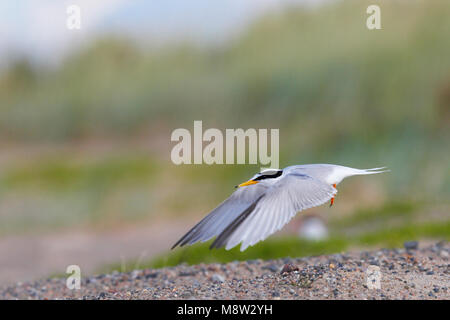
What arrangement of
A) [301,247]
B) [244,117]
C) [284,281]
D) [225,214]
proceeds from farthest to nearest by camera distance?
[244,117], [301,247], [225,214], [284,281]

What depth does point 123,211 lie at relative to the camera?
1059 cm

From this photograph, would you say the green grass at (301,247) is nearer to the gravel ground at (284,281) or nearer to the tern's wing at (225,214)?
the gravel ground at (284,281)

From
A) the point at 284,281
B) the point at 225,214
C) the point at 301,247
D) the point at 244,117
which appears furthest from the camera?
the point at 244,117

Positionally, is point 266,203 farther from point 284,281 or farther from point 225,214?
point 284,281

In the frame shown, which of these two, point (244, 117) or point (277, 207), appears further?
point (244, 117)

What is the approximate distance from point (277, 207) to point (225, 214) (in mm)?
352

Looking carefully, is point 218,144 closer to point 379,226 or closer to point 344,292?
point 379,226

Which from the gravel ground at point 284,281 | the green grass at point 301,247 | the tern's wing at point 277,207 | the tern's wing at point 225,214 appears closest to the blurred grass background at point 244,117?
the green grass at point 301,247

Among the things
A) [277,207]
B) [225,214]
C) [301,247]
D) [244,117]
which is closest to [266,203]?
[277,207]

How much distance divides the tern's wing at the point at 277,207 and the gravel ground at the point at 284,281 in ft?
0.89

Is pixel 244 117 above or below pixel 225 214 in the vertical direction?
above

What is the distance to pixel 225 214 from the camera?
3.46 metres

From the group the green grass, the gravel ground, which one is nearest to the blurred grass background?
the green grass

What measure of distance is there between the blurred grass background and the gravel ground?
2.01 metres
